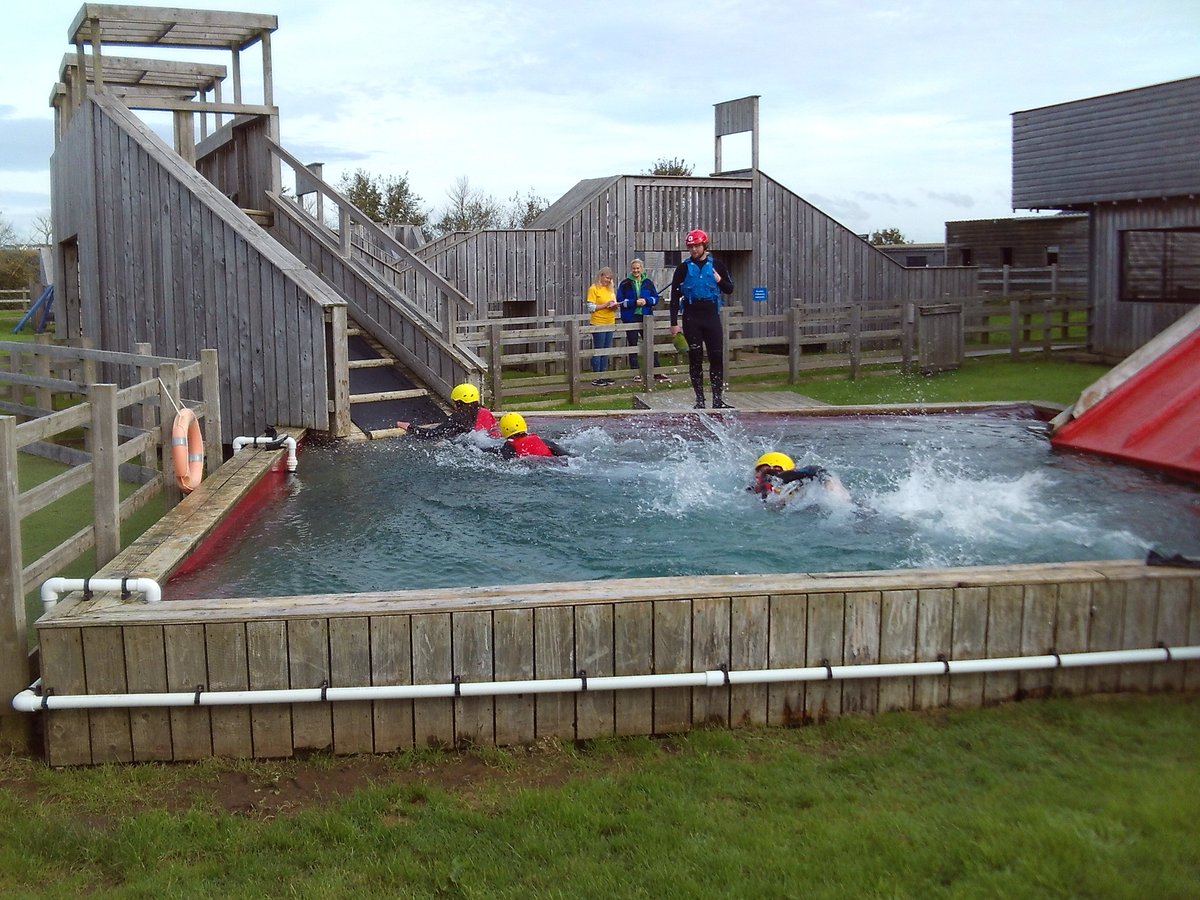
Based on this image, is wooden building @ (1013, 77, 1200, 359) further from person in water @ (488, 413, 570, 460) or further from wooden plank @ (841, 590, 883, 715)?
wooden plank @ (841, 590, 883, 715)

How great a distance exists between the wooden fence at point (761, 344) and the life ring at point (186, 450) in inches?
239

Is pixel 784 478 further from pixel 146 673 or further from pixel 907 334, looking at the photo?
pixel 907 334

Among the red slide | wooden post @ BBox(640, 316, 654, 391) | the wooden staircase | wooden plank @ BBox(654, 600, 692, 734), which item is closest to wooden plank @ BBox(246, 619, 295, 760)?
wooden plank @ BBox(654, 600, 692, 734)

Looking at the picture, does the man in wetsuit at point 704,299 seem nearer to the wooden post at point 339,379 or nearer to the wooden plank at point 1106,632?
the wooden post at point 339,379

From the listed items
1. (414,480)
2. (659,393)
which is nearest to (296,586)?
(414,480)

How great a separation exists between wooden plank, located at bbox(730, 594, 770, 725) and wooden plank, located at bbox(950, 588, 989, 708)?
0.85 metres

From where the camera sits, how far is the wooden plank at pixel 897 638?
519 cm

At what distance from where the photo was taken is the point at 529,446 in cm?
1036

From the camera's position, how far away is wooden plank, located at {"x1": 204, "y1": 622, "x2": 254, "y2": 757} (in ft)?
16.2

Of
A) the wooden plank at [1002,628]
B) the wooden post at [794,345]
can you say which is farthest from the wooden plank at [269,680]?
the wooden post at [794,345]

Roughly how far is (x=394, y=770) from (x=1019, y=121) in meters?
23.6

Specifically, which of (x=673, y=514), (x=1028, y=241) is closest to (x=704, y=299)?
(x=673, y=514)

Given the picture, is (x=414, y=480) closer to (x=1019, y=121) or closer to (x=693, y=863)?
(x=693, y=863)

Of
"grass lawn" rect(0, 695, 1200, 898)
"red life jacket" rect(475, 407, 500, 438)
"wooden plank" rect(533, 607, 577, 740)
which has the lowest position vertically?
"grass lawn" rect(0, 695, 1200, 898)
